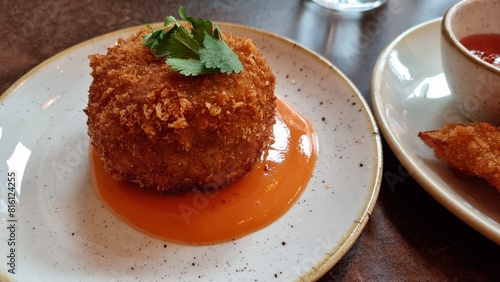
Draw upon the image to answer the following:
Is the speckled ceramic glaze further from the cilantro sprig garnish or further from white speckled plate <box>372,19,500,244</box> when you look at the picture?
the cilantro sprig garnish

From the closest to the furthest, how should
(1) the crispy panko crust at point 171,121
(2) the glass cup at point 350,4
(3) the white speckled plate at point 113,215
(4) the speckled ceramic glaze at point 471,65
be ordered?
(3) the white speckled plate at point 113,215 → (1) the crispy panko crust at point 171,121 → (4) the speckled ceramic glaze at point 471,65 → (2) the glass cup at point 350,4

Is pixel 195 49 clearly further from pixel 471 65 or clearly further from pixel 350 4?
pixel 350 4

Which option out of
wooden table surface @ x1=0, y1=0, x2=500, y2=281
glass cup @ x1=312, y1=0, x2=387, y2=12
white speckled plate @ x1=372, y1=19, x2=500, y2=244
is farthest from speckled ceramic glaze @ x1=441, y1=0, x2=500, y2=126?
glass cup @ x1=312, y1=0, x2=387, y2=12

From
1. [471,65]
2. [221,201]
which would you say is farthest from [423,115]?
[221,201]

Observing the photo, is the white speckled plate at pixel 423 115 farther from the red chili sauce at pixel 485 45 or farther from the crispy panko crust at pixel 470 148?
the red chili sauce at pixel 485 45

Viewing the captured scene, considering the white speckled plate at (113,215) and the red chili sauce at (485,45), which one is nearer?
the white speckled plate at (113,215)

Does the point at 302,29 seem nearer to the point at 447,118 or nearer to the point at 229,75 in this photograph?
the point at 447,118

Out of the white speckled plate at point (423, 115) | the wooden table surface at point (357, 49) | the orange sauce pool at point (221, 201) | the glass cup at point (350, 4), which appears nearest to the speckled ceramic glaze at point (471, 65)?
the white speckled plate at point (423, 115)
